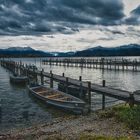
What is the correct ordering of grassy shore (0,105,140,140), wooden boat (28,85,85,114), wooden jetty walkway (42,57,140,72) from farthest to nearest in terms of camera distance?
wooden jetty walkway (42,57,140,72) → wooden boat (28,85,85,114) → grassy shore (0,105,140,140)

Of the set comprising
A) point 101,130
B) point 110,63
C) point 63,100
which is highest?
point 110,63

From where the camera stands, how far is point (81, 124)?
17.1m

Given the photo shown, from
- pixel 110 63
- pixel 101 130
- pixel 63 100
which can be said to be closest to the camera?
pixel 101 130

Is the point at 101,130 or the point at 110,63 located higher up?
the point at 110,63

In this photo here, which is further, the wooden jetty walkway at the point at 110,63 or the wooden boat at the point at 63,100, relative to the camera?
the wooden jetty walkway at the point at 110,63

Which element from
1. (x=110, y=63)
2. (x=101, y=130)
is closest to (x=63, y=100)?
(x=101, y=130)

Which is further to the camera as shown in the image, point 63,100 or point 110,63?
point 110,63

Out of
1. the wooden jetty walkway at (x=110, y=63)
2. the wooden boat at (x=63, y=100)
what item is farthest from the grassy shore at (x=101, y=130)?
the wooden jetty walkway at (x=110, y=63)

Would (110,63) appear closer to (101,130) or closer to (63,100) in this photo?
(63,100)

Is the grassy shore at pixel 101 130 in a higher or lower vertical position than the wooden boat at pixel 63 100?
higher

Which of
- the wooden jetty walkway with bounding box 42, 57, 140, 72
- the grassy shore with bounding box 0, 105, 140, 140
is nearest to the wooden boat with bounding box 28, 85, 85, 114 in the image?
the grassy shore with bounding box 0, 105, 140, 140

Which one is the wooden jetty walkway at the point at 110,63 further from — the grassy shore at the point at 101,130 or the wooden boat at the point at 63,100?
the grassy shore at the point at 101,130

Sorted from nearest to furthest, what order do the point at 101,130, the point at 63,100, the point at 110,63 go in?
the point at 101,130
the point at 63,100
the point at 110,63

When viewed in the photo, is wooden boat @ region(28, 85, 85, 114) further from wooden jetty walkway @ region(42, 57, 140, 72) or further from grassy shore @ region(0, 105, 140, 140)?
wooden jetty walkway @ region(42, 57, 140, 72)
